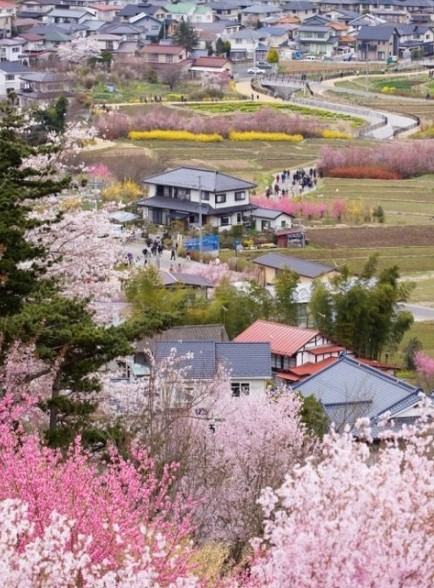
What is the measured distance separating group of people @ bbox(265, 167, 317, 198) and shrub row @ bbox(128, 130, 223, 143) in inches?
203

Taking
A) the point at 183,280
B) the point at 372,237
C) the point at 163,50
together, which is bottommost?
the point at 372,237

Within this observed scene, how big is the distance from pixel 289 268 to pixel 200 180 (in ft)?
22.9

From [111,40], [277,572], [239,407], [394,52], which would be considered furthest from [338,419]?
[394,52]

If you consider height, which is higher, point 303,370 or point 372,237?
point 303,370

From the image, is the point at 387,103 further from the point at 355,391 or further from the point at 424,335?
the point at 355,391

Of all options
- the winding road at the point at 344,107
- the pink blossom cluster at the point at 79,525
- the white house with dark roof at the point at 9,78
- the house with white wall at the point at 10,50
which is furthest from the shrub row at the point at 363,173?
the pink blossom cluster at the point at 79,525

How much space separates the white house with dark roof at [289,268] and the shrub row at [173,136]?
15.6 metres

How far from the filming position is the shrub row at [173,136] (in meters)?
36.8

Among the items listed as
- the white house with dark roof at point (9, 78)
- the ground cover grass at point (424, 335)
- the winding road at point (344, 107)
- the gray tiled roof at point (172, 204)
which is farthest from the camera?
the white house with dark roof at point (9, 78)

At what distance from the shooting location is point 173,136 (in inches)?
1465

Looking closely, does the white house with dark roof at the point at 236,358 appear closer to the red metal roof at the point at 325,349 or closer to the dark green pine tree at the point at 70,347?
the red metal roof at the point at 325,349

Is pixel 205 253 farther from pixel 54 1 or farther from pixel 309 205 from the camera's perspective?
pixel 54 1

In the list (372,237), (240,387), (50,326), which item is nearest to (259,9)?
(372,237)

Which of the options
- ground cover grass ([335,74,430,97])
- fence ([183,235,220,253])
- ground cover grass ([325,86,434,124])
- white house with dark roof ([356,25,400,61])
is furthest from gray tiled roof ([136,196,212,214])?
white house with dark roof ([356,25,400,61])
